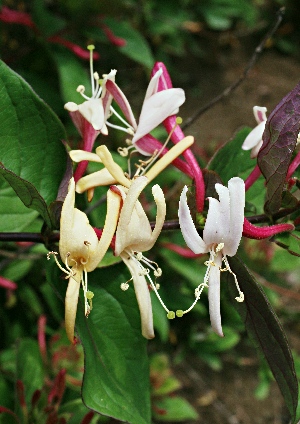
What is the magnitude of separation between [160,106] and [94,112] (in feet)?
0.24

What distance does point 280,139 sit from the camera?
539 millimetres

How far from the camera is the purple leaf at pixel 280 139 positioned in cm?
53

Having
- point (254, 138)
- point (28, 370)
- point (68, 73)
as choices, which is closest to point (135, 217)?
point (254, 138)

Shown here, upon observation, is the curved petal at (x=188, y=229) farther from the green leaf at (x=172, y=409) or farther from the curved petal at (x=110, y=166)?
the green leaf at (x=172, y=409)

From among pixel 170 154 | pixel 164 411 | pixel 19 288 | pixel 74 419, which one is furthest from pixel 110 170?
pixel 164 411

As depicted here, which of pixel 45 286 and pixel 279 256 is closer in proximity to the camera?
pixel 45 286

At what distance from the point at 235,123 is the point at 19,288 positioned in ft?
5.10

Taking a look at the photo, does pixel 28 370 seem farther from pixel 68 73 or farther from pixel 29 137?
pixel 68 73

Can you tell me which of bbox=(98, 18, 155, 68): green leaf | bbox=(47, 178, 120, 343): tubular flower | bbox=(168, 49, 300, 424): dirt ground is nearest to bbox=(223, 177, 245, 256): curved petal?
bbox=(47, 178, 120, 343): tubular flower

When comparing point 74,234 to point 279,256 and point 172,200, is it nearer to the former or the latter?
point 172,200

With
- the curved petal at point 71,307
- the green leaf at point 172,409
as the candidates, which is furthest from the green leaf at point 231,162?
the green leaf at point 172,409

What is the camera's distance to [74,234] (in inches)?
20.2

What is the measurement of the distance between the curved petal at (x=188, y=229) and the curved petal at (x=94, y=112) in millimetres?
160

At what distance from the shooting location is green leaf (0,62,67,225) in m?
0.61
